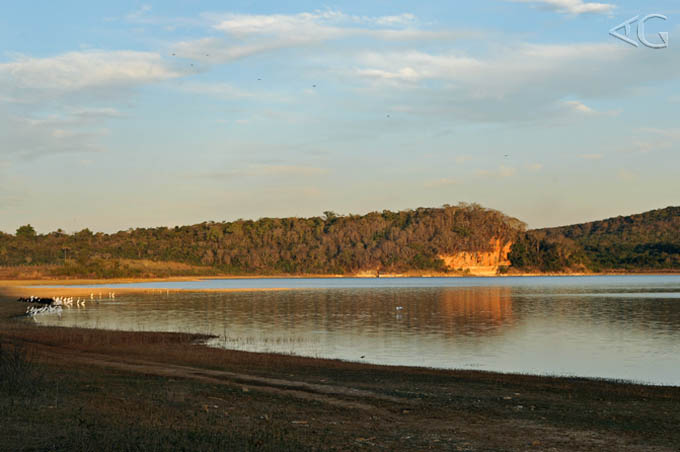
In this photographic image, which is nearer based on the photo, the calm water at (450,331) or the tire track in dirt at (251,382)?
the tire track in dirt at (251,382)

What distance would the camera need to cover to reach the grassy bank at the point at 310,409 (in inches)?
472

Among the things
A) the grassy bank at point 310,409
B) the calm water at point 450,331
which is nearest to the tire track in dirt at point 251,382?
the grassy bank at point 310,409

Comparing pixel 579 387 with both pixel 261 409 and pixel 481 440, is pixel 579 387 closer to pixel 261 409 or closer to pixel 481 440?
pixel 481 440

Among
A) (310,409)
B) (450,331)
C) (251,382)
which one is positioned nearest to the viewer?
(310,409)

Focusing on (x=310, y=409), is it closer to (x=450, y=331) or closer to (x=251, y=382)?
(x=251, y=382)

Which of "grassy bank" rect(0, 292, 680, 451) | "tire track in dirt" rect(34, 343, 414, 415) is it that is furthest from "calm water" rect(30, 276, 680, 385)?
"tire track in dirt" rect(34, 343, 414, 415)

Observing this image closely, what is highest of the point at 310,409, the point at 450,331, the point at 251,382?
the point at 310,409

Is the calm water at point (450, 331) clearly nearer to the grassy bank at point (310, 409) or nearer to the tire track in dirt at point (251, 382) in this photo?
the grassy bank at point (310, 409)

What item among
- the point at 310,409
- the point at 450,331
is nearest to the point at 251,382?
the point at 310,409

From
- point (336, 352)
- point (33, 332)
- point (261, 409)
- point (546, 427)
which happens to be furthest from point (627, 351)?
point (33, 332)

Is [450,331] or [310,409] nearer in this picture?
[310,409]

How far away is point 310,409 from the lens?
15.4 m

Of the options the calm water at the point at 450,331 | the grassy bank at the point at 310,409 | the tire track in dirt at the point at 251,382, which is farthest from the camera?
the calm water at the point at 450,331

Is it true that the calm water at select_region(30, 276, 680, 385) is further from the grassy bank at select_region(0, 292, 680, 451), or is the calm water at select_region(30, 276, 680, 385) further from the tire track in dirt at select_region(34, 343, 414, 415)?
the tire track in dirt at select_region(34, 343, 414, 415)
